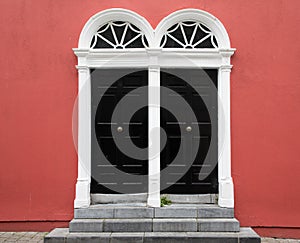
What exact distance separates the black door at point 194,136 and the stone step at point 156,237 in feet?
2.81

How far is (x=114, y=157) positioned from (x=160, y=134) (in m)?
0.85

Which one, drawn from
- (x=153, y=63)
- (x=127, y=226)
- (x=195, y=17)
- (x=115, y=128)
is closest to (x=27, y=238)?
(x=127, y=226)

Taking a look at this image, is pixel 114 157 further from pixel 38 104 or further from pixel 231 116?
pixel 231 116

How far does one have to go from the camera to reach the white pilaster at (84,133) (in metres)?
5.86

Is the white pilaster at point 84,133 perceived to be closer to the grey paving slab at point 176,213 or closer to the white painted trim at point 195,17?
the grey paving slab at point 176,213

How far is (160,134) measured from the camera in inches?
238

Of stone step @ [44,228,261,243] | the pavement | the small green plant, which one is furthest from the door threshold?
the pavement

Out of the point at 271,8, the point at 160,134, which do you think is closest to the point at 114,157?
the point at 160,134

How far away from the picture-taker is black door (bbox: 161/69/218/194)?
6.07 metres

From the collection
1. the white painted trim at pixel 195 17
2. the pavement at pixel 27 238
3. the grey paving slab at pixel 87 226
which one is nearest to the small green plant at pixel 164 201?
the grey paving slab at pixel 87 226

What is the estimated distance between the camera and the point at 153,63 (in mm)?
5918

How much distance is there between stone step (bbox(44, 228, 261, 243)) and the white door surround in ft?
1.86

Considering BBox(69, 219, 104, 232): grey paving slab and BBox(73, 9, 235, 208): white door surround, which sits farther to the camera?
BBox(73, 9, 235, 208): white door surround

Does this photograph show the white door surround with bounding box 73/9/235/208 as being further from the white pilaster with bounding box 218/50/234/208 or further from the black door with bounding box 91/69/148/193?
the black door with bounding box 91/69/148/193
